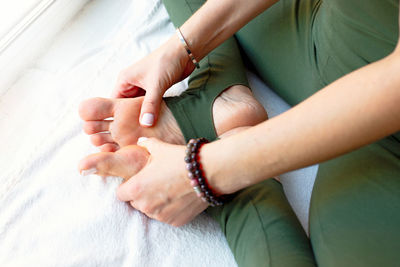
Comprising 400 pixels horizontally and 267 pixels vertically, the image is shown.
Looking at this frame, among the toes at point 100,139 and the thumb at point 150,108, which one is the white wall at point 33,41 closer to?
the toes at point 100,139

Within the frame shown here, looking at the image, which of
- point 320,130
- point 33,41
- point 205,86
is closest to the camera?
point 320,130

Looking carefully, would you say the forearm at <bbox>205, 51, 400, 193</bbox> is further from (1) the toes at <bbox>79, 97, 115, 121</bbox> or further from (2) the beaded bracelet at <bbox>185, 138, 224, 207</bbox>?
(1) the toes at <bbox>79, 97, 115, 121</bbox>

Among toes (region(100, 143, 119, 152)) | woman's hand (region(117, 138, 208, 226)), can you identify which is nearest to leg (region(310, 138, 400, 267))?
woman's hand (region(117, 138, 208, 226))

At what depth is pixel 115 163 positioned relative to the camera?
2.31 ft

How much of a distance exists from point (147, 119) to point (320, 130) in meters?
0.41

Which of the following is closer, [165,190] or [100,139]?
[165,190]

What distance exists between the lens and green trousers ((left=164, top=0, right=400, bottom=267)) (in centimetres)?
52

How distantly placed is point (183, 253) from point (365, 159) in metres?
0.39

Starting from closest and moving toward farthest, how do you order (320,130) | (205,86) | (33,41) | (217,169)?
(320,130) → (217,169) → (205,86) → (33,41)

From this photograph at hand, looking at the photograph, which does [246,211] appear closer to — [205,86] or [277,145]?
[277,145]

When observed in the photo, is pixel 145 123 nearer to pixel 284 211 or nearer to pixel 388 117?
pixel 284 211

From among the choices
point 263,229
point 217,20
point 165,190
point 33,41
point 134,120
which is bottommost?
point 263,229

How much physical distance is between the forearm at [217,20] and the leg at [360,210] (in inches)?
15.3

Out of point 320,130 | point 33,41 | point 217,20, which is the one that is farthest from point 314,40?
point 33,41
